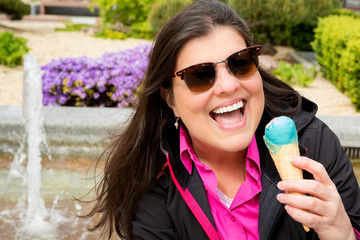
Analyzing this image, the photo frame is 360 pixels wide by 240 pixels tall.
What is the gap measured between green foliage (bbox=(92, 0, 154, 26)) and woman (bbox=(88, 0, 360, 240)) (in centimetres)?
1071

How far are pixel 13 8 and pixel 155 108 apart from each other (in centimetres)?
1352

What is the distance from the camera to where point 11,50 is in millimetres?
8461

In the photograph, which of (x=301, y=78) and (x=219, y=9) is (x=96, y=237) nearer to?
(x=219, y=9)

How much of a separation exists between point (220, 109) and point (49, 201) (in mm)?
2554

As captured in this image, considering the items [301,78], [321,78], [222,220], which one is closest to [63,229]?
[222,220]

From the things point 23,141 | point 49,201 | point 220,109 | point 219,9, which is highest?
point 219,9

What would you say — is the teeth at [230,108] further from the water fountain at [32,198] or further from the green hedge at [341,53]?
the green hedge at [341,53]

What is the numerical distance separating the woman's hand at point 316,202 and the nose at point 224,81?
Result: 379mm

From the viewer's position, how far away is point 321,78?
25.6ft

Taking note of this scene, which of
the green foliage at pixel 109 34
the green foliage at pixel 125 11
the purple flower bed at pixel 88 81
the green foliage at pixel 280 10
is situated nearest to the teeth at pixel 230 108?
the purple flower bed at pixel 88 81

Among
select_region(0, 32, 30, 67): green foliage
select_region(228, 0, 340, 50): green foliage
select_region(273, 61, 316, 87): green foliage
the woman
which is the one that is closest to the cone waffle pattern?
the woman

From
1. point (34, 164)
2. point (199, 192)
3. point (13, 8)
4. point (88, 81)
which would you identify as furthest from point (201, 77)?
point (13, 8)

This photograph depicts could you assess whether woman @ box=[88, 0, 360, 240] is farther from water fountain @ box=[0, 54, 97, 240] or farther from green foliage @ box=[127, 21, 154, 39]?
green foliage @ box=[127, 21, 154, 39]

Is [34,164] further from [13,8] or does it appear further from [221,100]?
[13,8]
